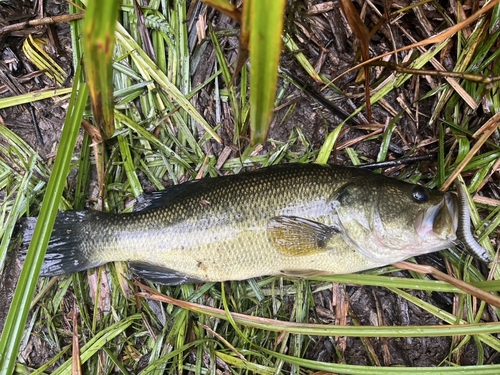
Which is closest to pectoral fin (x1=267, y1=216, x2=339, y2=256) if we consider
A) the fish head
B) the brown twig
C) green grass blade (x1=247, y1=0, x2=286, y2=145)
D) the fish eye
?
the fish head

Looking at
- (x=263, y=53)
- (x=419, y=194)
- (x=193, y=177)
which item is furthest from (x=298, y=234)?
(x=263, y=53)

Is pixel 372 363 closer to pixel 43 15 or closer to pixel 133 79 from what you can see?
pixel 133 79

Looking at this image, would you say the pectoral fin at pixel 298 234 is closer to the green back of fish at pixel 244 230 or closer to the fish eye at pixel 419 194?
the green back of fish at pixel 244 230

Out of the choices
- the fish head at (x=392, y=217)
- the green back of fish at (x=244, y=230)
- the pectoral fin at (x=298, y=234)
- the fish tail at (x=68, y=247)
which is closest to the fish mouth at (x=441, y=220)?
the fish head at (x=392, y=217)

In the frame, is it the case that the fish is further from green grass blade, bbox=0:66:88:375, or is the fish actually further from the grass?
green grass blade, bbox=0:66:88:375

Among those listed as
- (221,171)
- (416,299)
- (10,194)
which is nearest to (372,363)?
(416,299)
